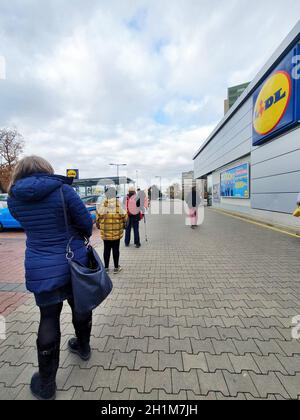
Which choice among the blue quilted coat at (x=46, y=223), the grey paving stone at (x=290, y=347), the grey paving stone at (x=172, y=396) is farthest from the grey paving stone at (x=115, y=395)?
the grey paving stone at (x=290, y=347)

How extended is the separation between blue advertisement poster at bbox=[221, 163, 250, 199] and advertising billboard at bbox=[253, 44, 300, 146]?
2.83 metres

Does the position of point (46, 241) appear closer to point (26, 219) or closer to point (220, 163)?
point (26, 219)

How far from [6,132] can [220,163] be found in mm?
27590

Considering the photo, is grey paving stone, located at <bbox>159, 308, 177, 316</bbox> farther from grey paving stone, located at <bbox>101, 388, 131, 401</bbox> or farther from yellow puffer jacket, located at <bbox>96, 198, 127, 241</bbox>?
yellow puffer jacket, located at <bbox>96, 198, 127, 241</bbox>

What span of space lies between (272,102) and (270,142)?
186 cm

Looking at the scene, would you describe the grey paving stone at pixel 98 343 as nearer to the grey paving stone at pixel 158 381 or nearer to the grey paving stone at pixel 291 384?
the grey paving stone at pixel 158 381

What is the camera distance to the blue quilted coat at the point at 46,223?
1.68 m

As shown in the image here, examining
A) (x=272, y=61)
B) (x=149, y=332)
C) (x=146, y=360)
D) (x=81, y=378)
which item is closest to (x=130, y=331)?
(x=149, y=332)

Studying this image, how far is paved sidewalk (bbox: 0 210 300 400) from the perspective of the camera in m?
1.89

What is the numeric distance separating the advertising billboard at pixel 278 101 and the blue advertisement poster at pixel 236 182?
2.83 meters

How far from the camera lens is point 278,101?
10.1 m

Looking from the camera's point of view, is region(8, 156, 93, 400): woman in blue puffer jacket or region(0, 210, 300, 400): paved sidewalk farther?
region(0, 210, 300, 400): paved sidewalk

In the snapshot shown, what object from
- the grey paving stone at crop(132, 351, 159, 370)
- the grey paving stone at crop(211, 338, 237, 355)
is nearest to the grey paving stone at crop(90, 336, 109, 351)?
the grey paving stone at crop(132, 351, 159, 370)

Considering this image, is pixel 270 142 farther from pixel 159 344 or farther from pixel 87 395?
pixel 87 395
